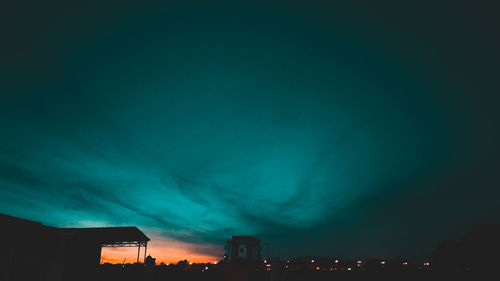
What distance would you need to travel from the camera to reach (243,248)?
19.4 metres

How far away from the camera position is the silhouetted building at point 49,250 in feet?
50.0

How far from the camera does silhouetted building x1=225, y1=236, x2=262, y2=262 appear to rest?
63.4ft

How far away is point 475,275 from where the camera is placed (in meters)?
18.8

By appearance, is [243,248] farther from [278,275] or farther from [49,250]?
[49,250]

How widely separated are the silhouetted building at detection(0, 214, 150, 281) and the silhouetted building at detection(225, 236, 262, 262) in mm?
8145

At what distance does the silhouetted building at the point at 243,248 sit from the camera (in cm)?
1931

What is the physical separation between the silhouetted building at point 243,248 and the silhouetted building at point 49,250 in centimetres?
815

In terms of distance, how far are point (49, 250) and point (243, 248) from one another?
501 inches

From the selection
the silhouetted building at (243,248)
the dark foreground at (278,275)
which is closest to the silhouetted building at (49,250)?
the dark foreground at (278,275)

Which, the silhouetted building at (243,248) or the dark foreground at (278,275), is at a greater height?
the silhouetted building at (243,248)

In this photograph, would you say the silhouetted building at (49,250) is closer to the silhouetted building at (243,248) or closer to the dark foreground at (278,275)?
the dark foreground at (278,275)

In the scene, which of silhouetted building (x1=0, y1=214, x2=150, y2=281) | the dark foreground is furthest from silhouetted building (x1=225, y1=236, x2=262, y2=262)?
silhouetted building (x1=0, y1=214, x2=150, y2=281)

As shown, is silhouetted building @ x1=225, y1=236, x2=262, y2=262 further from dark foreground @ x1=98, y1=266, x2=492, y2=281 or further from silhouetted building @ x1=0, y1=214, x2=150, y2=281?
silhouetted building @ x1=0, y1=214, x2=150, y2=281

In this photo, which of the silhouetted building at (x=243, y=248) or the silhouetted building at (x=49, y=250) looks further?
the silhouetted building at (x=243, y=248)
